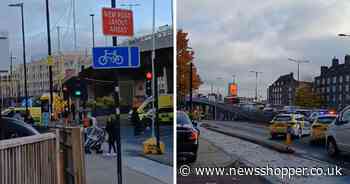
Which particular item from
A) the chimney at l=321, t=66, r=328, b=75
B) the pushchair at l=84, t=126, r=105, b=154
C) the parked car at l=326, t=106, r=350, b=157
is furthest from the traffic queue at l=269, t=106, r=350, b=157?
the pushchair at l=84, t=126, r=105, b=154

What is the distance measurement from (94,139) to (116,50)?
2.37m

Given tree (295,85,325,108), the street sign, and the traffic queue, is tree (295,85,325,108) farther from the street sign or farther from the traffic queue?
the street sign

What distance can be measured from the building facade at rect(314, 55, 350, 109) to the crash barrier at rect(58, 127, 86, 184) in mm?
2580

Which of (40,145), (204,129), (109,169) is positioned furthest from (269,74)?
(109,169)

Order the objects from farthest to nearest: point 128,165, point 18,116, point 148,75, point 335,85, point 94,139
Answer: point 94,139 → point 128,165 → point 18,116 → point 148,75 → point 335,85

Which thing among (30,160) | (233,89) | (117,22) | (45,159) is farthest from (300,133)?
(45,159)

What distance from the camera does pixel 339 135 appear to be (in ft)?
7.01

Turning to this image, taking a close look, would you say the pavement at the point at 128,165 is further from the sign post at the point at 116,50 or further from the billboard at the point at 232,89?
the billboard at the point at 232,89

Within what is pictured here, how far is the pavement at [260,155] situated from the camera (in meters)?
2.21

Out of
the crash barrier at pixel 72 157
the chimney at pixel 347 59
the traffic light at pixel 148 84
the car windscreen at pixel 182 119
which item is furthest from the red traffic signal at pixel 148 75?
the crash barrier at pixel 72 157

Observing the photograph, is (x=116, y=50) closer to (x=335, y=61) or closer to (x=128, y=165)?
(x=128, y=165)

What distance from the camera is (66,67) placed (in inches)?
156

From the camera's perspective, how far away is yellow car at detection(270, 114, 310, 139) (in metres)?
2.26

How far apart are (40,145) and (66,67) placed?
0.66 meters
